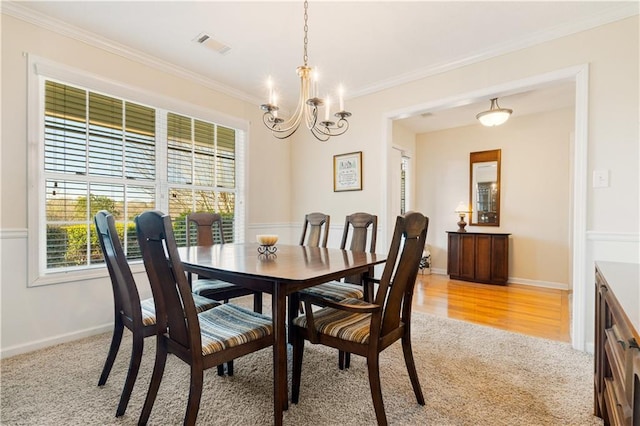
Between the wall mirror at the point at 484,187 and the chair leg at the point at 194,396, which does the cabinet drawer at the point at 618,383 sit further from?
the wall mirror at the point at 484,187

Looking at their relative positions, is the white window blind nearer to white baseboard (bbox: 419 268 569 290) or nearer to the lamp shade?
the lamp shade

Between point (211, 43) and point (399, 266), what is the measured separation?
258cm

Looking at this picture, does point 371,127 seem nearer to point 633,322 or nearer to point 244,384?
point 244,384

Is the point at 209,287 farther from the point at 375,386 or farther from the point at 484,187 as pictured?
the point at 484,187

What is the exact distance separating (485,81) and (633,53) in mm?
985

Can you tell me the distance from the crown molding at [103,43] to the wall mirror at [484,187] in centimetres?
391

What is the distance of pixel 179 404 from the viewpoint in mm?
1694

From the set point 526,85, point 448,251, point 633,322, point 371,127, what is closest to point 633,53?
point 526,85

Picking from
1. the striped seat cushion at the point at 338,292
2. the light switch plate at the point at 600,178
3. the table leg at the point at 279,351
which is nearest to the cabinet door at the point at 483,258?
the light switch plate at the point at 600,178

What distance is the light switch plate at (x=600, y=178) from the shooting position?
2352mm

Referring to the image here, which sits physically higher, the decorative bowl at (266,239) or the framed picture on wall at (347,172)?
the framed picture on wall at (347,172)

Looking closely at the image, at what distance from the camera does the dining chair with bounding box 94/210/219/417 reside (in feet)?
5.30

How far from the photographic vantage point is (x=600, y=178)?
7.78 feet

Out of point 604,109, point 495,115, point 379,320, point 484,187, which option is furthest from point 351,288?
point 484,187
